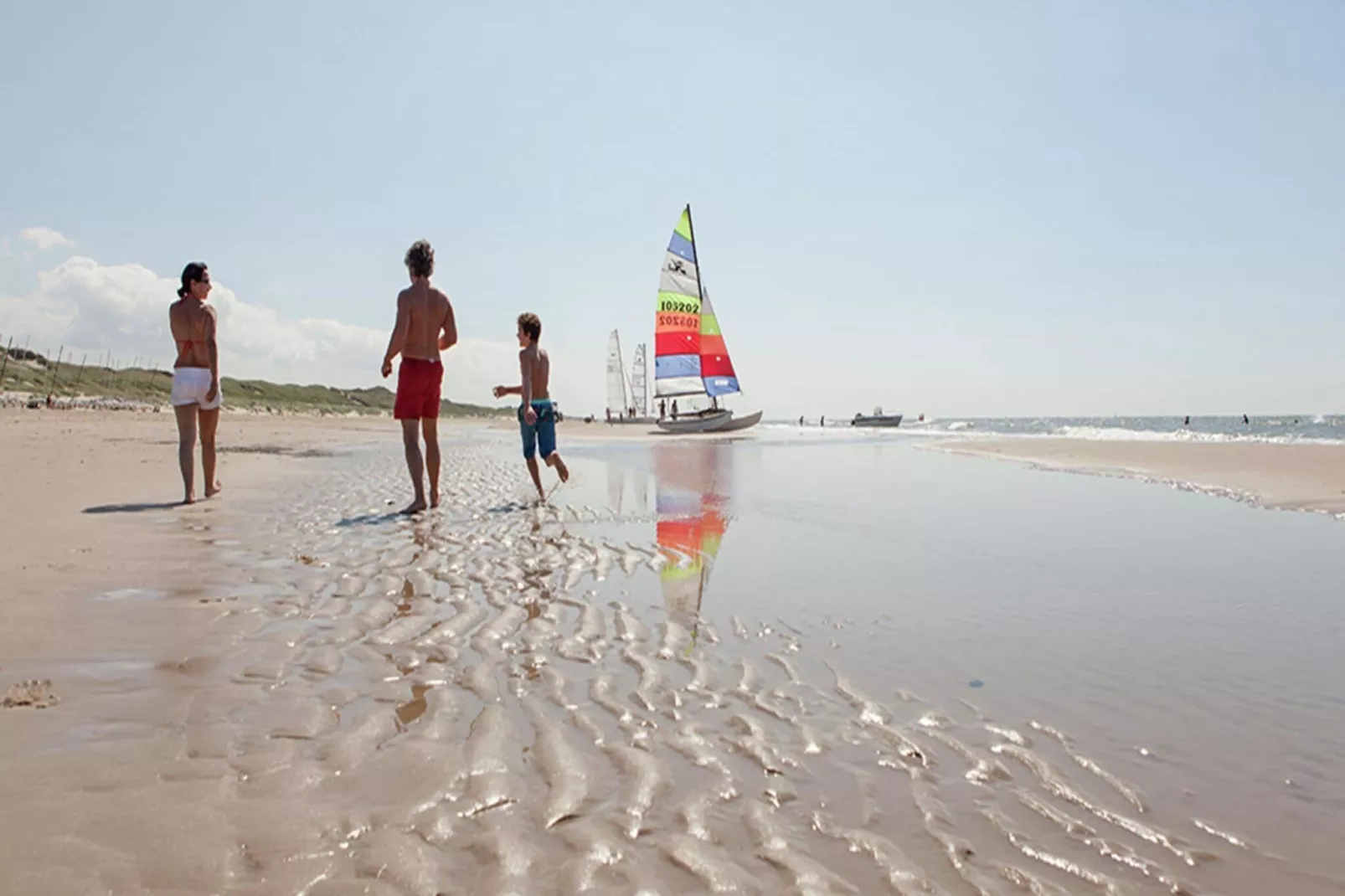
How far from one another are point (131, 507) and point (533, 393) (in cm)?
430

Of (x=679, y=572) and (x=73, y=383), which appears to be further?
(x=73, y=383)

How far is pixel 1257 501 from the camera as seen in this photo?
11141mm

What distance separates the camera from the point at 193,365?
823 centimetres

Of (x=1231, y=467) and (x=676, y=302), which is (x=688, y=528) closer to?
(x=1231, y=467)

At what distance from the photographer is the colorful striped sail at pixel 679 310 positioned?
44.5 meters

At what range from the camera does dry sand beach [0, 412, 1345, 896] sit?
197cm

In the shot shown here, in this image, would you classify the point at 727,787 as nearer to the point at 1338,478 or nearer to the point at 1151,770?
the point at 1151,770

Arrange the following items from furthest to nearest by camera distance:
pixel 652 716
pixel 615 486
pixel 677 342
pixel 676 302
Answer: pixel 677 342
pixel 676 302
pixel 615 486
pixel 652 716

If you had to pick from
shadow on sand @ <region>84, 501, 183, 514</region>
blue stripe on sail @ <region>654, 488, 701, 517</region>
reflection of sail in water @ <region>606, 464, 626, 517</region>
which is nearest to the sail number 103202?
reflection of sail in water @ <region>606, 464, 626, 517</region>

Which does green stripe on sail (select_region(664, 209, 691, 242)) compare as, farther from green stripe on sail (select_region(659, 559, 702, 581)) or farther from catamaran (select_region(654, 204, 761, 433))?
green stripe on sail (select_region(659, 559, 702, 581))

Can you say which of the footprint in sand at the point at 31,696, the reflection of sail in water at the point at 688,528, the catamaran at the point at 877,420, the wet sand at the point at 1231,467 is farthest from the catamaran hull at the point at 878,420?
the footprint in sand at the point at 31,696

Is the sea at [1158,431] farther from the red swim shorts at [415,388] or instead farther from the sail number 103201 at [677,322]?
the red swim shorts at [415,388]

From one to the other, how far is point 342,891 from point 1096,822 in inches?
77.3

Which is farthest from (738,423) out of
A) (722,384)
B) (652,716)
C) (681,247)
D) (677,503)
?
(652,716)
